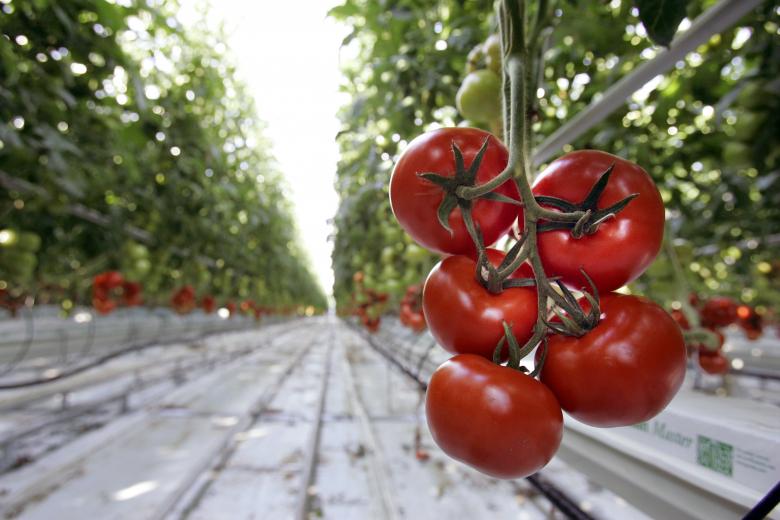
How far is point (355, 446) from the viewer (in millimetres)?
3025

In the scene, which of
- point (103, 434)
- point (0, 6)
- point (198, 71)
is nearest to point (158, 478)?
point (103, 434)

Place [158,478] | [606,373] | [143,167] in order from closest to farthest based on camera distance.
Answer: [606,373] → [158,478] → [143,167]

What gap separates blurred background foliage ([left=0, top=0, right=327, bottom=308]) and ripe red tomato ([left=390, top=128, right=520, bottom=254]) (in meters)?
1.31

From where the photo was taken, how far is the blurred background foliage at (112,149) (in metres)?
1.39

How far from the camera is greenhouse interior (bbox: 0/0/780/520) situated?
293 mm

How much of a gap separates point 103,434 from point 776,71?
400 centimetres

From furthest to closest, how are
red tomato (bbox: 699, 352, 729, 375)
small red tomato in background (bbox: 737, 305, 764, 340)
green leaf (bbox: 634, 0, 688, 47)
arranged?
1. small red tomato in background (bbox: 737, 305, 764, 340)
2. red tomato (bbox: 699, 352, 729, 375)
3. green leaf (bbox: 634, 0, 688, 47)

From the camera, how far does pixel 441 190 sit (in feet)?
1.00

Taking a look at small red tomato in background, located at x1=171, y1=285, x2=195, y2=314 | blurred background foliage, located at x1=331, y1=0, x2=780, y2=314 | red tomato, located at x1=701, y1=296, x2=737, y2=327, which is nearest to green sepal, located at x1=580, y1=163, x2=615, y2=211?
blurred background foliage, located at x1=331, y1=0, x2=780, y2=314

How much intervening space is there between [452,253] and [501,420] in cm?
13

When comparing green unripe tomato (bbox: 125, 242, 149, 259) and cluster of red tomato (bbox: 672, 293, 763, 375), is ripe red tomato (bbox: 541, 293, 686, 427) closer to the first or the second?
cluster of red tomato (bbox: 672, 293, 763, 375)

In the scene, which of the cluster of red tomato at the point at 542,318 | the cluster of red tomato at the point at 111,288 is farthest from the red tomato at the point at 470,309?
the cluster of red tomato at the point at 111,288

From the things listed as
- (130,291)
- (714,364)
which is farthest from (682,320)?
(130,291)

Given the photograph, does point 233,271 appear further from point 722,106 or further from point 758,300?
point 758,300
